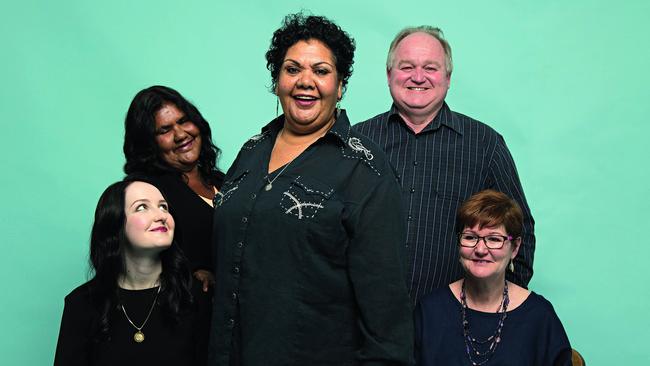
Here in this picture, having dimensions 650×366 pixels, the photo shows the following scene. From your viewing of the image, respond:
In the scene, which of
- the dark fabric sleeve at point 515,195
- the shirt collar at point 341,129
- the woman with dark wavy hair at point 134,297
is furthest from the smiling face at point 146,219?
the dark fabric sleeve at point 515,195

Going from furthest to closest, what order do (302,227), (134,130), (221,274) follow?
(134,130) → (221,274) → (302,227)

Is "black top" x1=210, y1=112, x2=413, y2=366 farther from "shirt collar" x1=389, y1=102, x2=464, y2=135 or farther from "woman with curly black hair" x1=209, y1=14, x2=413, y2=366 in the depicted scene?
"shirt collar" x1=389, y1=102, x2=464, y2=135

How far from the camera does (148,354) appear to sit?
2826 millimetres

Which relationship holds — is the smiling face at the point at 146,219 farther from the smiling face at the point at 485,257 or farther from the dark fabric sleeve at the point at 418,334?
the smiling face at the point at 485,257

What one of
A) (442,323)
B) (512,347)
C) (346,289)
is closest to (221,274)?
(346,289)

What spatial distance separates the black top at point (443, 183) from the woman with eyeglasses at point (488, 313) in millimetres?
178

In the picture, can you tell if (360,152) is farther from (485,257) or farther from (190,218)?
(190,218)

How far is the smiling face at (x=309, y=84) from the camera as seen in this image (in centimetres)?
253

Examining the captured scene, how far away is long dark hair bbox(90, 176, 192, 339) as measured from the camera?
112 inches

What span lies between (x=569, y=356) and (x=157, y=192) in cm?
155

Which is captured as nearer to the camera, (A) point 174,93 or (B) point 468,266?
(B) point 468,266

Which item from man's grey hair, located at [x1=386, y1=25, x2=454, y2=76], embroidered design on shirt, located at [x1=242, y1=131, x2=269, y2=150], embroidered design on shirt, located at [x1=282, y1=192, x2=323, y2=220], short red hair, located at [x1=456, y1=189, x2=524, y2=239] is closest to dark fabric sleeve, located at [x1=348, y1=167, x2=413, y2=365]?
embroidered design on shirt, located at [x1=282, y1=192, x2=323, y2=220]

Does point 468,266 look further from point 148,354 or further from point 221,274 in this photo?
point 148,354

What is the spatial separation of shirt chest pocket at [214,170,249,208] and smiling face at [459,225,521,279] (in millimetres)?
866
